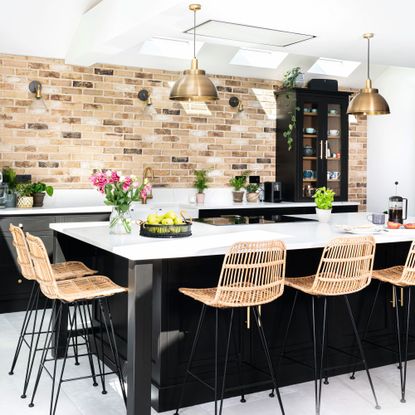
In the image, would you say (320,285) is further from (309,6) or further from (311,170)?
(311,170)

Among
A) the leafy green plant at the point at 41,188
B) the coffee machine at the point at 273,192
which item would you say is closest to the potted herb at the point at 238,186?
the coffee machine at the point at 273,192

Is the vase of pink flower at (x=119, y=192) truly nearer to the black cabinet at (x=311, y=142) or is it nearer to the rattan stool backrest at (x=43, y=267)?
the rattan stool backrest at (x=43, y=267)

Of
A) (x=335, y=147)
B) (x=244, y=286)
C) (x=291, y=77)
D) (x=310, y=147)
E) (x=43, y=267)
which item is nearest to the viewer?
(x=244, y=286)

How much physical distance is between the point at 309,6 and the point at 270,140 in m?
3.81

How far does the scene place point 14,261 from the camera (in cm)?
587

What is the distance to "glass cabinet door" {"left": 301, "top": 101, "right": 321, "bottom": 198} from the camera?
764 centimetres

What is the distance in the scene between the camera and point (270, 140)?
7859 mm

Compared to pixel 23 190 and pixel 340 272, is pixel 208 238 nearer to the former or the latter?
pixel 340 272

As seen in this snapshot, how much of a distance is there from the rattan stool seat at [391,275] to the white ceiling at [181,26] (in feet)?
5.96

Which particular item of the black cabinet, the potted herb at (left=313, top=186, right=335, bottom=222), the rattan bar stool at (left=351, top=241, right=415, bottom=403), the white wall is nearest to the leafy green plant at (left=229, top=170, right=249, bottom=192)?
the black cabinet

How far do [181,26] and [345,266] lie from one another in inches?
86.4

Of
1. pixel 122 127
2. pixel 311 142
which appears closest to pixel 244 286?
pixel 122 127

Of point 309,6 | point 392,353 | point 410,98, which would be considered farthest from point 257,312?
point 410,98

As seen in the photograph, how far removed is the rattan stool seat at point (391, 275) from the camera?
384 centimetres
